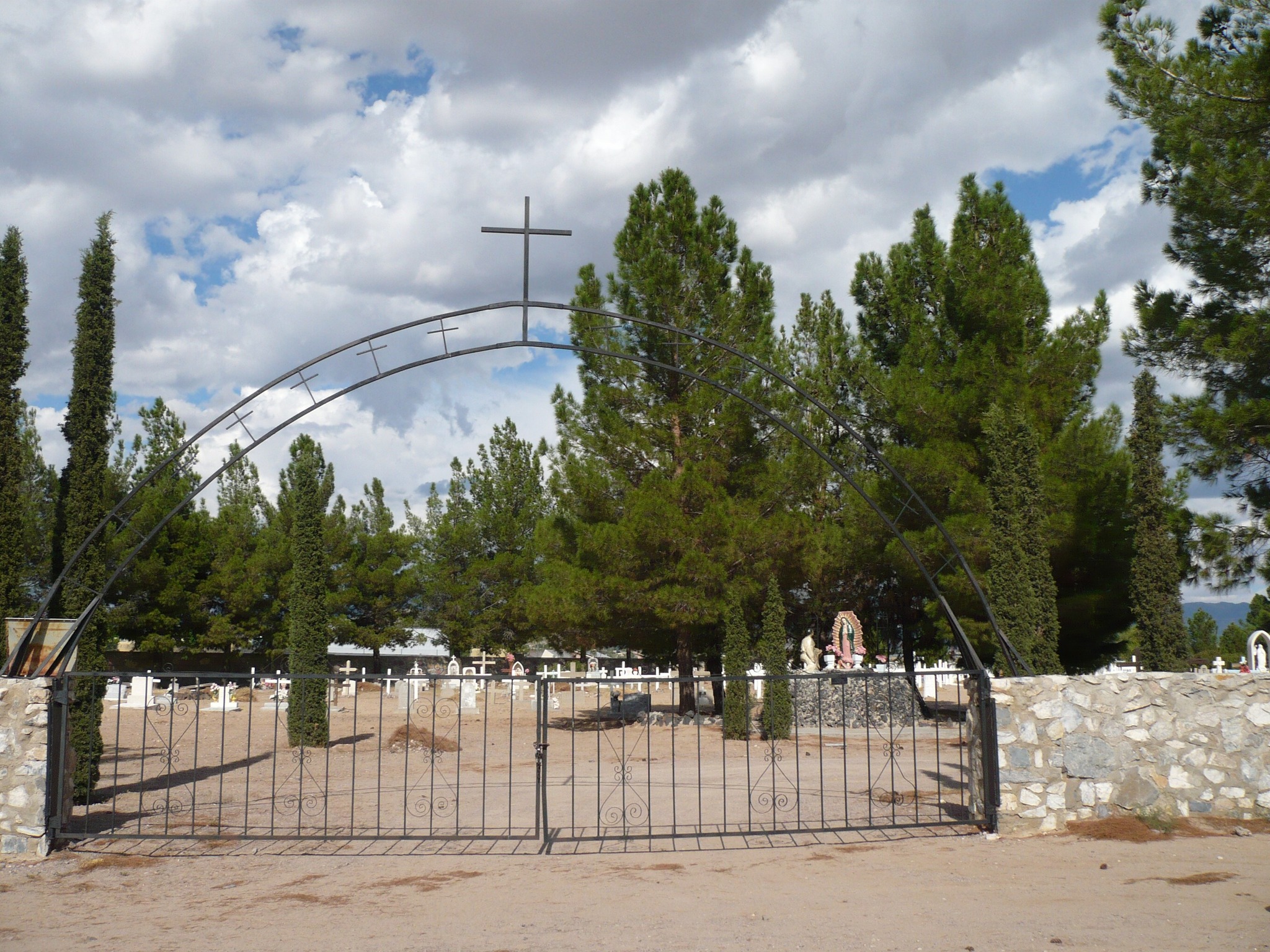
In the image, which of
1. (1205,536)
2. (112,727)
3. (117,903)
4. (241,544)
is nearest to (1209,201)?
(1205,536)

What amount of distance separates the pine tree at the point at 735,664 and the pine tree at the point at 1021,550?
452 centimetres

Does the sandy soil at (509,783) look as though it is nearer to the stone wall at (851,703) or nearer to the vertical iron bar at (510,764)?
the vertical iron bar at (510,764)

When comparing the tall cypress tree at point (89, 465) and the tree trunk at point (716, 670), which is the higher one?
the tall cypress tree at point (89, 465)

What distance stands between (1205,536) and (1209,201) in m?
4.22

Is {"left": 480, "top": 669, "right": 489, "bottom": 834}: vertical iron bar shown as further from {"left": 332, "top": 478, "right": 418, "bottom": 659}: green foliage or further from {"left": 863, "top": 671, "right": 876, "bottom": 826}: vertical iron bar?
{"left": 332, "top": 478, "right": 418, "bottom": 659}: green foliage

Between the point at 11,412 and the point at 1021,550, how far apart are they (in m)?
15.1

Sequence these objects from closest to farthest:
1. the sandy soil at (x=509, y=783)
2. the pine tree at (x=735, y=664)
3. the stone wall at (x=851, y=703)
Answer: the sandy soil at (x=509, y=783) → the pine tree at (x=735, y=664) → the stone wall at (x=851, y=703)

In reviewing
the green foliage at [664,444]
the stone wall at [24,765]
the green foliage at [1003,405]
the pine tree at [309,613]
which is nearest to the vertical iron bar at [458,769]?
the pine tree at [309,613]

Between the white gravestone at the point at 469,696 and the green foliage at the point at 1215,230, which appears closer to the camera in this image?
the green foliage at the point at 1215,230

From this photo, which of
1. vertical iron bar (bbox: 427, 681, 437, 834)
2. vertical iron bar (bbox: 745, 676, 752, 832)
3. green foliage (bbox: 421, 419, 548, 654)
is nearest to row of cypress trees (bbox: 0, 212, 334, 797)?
vertical iron bar (bbox: 427, 681, 437, 834)

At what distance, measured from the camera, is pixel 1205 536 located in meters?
12.3

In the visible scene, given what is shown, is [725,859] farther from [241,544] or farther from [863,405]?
[241,544]

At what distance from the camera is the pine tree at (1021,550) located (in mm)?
16609

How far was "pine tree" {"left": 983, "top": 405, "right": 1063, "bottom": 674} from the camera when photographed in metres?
16.6
